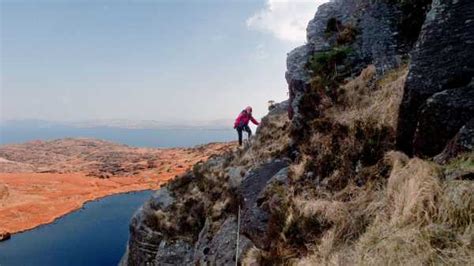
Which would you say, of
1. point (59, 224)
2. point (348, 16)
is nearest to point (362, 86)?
point (348, 16)

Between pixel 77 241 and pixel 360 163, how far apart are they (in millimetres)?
44579

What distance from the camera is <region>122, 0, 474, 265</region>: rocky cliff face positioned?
6.09 meters

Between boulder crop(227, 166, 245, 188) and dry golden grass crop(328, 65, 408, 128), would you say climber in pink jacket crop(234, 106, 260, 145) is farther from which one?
dry golden grass crop(328, 65, 408, 128)

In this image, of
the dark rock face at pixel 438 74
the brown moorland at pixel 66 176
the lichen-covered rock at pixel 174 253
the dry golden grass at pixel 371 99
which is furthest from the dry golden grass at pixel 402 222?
the brown moorland at pixel 66 176

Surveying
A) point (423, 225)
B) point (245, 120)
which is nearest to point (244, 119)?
point (245, 120)

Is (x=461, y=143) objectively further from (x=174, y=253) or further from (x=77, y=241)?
(x=77, y=241)

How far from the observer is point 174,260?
15875mm

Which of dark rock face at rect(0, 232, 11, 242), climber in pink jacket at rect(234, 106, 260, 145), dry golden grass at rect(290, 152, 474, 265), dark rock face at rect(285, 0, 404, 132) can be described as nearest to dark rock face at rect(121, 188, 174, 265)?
climber in pink jacket at rect(234, 106, 260, 145)

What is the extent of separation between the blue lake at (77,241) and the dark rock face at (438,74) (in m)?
38.8

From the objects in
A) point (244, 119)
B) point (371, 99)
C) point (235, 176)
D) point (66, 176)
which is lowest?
point (66, 176)

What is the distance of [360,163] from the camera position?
8.94 m

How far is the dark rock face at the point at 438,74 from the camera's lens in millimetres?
7484

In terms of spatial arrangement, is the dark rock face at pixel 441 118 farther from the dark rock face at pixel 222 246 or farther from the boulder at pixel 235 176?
the boulder at pixel 235 176

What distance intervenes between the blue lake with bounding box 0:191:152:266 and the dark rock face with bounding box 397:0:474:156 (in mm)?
38825
